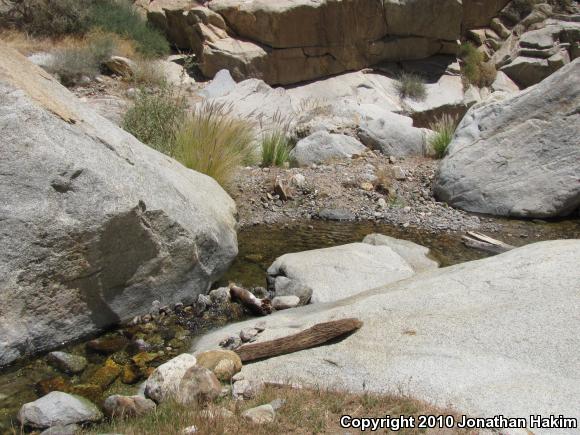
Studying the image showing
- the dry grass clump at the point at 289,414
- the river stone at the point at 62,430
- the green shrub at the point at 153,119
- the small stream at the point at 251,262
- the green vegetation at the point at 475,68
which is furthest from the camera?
the green vegetation at the point at 475,68

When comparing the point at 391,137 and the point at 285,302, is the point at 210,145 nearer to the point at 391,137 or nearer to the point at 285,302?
the point at 285,302

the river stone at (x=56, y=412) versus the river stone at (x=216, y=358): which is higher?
the river stone at (x=216, y=358)

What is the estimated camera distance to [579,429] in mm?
2660

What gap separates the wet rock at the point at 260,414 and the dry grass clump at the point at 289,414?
0.09ft

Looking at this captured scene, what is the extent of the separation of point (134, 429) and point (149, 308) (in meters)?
1.93

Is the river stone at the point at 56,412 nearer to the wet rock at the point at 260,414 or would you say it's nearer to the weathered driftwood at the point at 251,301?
the wet rock at the point at 260,414

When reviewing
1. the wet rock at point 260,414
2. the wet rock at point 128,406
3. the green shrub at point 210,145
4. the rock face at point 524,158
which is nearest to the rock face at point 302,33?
the green shrub at point 210,145

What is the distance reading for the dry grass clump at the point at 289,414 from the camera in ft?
8.47

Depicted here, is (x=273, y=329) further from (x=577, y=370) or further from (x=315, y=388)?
(x=577, y=370)

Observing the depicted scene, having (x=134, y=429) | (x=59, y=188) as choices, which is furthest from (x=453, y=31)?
(x=134, y=429)

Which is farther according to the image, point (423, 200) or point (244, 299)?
point (423, 200)

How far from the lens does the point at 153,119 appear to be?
7523 millimetres

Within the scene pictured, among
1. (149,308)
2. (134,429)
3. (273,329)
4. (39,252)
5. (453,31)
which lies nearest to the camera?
(134,429)

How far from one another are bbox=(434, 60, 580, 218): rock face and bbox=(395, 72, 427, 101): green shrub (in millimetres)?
7075
